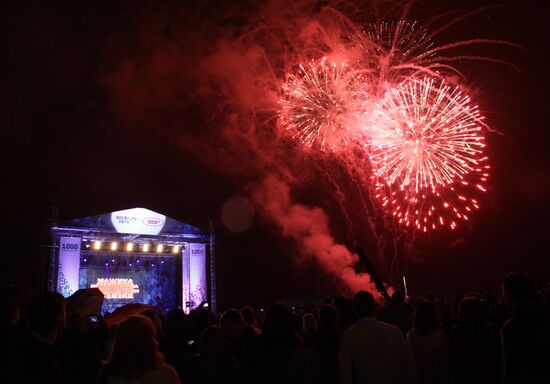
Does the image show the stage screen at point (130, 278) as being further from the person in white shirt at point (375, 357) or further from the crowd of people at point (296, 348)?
the person in white shirt at point (375, 357)

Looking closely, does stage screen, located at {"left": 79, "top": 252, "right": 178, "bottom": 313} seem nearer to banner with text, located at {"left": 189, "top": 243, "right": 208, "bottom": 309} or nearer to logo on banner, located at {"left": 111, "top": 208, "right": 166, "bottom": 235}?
banner with text, located at {"left": 189, "top": 243, "right": 208, "bottom": 309}

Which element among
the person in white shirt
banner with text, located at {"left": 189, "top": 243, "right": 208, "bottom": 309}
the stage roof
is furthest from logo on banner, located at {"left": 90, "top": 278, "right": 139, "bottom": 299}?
the person in white shirt

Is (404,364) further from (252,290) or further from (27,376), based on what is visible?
(252,290)

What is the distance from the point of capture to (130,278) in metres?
23.6

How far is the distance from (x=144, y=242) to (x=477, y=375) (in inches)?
838

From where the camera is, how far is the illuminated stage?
69.8 ft

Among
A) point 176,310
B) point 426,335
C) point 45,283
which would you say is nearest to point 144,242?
point 45,283

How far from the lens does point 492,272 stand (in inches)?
1481

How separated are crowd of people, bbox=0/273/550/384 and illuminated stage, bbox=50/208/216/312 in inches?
691

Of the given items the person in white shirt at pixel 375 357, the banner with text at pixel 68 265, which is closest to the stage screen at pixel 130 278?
the banner with text at pixel 68 265

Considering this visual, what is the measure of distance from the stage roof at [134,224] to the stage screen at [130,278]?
1.67 m

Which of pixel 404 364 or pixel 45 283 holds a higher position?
pixel 45 283

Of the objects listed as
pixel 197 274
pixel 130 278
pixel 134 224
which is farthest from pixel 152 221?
pixel 197 274

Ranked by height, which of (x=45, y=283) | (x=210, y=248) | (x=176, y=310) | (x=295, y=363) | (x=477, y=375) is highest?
(x=210, y=248)
